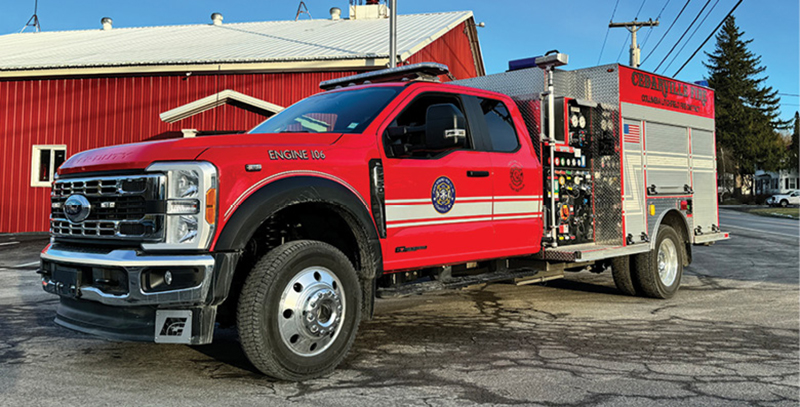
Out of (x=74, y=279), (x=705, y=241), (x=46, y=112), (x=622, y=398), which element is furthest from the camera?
(x=46, y=112)

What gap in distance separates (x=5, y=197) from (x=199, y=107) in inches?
255

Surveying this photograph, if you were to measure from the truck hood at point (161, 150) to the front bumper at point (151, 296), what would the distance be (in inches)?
21.9

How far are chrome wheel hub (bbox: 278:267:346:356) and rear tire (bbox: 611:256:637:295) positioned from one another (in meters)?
4.62

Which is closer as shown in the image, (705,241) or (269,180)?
(269,180)

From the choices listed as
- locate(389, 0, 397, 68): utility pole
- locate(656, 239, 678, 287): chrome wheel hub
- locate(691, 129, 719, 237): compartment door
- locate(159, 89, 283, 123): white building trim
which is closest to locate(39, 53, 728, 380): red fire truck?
locate(656, 239, 678, 287): chrome wheel hub

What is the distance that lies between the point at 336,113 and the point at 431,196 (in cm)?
105

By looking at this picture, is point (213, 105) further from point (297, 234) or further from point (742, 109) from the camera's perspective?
point (742, 109)

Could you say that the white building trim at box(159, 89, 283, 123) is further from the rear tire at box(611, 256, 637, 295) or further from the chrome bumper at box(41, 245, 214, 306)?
the chrome bumper at box(41, 245, 214, 306)

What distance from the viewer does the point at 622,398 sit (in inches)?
150

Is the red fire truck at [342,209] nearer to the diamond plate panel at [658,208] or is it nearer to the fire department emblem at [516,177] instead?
the fire department emblem at [516,177]

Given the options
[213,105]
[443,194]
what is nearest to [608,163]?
[443,194]

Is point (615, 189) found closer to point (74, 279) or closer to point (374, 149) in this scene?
point (374, 149)

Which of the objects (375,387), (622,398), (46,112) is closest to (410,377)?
(375,387)

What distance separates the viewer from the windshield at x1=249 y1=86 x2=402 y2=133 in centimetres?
503
